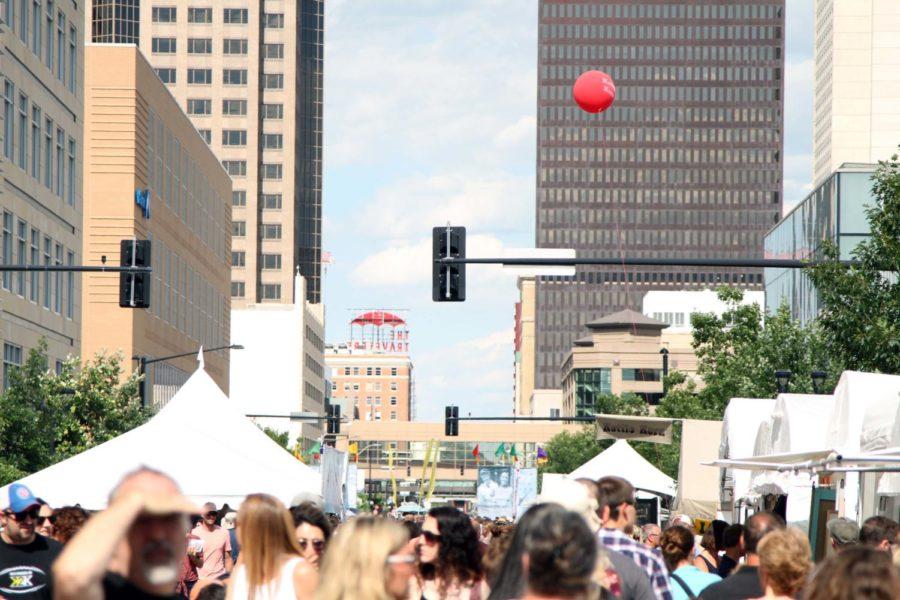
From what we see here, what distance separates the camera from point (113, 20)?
14312 cm

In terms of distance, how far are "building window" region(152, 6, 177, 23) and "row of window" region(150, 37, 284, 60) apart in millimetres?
1720

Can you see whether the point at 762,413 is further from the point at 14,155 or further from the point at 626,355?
the point at 626,355

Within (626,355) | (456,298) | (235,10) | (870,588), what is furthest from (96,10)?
(870,588)

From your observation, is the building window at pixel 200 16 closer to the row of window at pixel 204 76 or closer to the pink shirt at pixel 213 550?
the row of window at pixel 204 76

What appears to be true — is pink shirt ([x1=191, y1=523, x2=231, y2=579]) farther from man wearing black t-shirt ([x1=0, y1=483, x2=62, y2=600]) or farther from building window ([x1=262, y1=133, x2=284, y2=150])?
building window ([x1=262, y1=133, x2=284, y2=150])

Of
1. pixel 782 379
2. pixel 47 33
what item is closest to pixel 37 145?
pixel 47 33

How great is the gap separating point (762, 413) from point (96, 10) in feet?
425

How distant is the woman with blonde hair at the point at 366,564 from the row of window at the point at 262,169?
154528 millimetres

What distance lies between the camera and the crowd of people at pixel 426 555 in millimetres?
3084

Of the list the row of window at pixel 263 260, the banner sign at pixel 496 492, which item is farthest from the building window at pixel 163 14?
the banner sign at pixel 496 492

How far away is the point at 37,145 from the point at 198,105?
108 m

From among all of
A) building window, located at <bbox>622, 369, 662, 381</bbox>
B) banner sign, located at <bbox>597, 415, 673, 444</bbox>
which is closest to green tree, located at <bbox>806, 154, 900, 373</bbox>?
banner sign, located at <bbox>597, 415, 673, 444</bbox>

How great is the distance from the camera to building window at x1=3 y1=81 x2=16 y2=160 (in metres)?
44.2

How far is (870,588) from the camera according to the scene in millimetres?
4316
